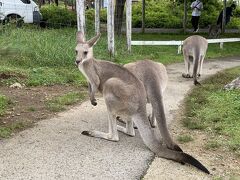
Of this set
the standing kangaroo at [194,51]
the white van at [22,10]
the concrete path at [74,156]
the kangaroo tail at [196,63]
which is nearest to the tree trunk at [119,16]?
the white van at [22,10]

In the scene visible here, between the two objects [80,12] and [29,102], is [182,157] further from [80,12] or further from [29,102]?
[80,12]

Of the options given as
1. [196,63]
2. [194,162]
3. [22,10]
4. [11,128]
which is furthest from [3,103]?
[22,10]

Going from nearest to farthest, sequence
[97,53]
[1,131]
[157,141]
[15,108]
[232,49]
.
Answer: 1. [157,141]
2. [1,131]
3. [15,108]
4. [97,53]
5. [232,49]

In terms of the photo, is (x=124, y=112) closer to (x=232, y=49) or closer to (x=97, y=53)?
(x=97, y=53)

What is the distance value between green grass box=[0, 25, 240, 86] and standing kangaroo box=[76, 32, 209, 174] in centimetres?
247

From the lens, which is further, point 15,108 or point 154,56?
point 154,56

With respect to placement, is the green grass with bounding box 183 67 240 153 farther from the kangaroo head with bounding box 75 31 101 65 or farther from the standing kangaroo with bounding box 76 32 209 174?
the kangaroo head with bounding box 75 31 101 65

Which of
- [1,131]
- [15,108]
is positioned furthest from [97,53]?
[1,131]

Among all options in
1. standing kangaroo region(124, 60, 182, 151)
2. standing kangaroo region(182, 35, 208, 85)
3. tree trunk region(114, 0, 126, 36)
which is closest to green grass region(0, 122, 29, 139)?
standing kangaroo region(124, 60, 182, 151)

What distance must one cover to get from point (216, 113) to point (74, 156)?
7.89 feet

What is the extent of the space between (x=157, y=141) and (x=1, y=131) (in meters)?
1.83

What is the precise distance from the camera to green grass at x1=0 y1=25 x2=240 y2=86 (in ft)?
24.9

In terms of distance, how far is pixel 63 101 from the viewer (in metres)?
6.30

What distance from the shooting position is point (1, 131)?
489 cm
